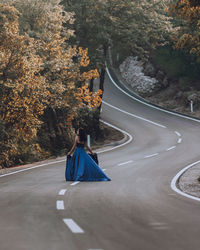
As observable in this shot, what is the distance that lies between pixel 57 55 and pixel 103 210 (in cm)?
1763

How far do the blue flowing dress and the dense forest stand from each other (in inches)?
170

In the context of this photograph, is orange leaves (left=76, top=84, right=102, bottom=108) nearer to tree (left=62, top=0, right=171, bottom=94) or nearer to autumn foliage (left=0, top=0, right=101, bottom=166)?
autumn foliage (left=0, top=0, right=101, bottom=166)

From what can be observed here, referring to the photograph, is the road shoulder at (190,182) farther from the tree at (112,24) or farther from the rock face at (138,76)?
the rock face at (138,76)

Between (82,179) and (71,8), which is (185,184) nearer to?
(82,179)

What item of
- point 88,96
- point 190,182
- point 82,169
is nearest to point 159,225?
point 190,182

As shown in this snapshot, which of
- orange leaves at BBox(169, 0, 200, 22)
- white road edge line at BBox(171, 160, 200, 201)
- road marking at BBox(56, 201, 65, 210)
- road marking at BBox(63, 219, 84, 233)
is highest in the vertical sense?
orange leaves at BBox(169, 0, 200, 22)

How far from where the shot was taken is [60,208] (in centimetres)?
891

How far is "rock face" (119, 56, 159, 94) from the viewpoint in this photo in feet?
157

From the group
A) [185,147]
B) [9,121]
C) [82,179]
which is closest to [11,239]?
[82,179]

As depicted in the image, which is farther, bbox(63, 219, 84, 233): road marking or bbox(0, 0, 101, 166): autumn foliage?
bbox(0, 0, 101, 166): autumn foliage

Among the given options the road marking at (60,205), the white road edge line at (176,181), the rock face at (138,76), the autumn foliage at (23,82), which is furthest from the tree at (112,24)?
the road marking at (60,205)

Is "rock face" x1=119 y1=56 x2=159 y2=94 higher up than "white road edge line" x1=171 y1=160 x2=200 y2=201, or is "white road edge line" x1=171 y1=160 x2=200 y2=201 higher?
"rock face" x1=119 y1=56 x2=159 y2=94

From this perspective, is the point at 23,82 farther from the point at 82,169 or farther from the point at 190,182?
the point at 190,182

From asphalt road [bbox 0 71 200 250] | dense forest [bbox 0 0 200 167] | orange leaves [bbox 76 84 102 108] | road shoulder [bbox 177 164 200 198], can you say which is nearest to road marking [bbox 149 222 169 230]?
asphalt road [bbox 0 71 200 250]
